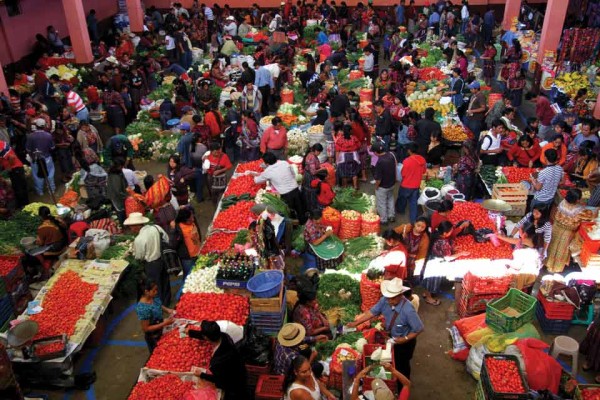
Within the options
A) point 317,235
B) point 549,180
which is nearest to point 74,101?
point 317,235

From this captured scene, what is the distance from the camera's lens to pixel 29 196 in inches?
453

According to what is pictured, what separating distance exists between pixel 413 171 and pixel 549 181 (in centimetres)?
219

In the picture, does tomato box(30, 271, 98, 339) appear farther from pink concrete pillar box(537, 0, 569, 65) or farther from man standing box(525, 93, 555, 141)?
pink concrete pillar box(537, 0, 569, 65)

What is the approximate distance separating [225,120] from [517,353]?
8453mm

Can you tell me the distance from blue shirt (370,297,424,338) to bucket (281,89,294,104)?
30.7ft

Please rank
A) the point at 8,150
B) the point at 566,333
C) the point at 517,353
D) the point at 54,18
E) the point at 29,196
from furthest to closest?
1. the point at 54,18
2. the point at 29,196
3. the point at 8,150
4. the point at 566,333
5. the point at 517,353

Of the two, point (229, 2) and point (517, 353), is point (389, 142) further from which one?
point (229, 2)

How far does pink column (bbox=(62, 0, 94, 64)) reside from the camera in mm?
16156

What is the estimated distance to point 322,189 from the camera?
9016mm

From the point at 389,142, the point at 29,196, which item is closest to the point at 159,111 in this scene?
the point at 29,196

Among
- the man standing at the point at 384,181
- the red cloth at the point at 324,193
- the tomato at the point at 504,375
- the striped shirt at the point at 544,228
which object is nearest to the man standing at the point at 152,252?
the red cloth at the point at 324,193

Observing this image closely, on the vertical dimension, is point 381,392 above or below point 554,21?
below

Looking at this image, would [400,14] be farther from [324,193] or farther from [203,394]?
[203,394]

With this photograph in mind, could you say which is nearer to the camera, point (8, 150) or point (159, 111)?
point (8, 150)
